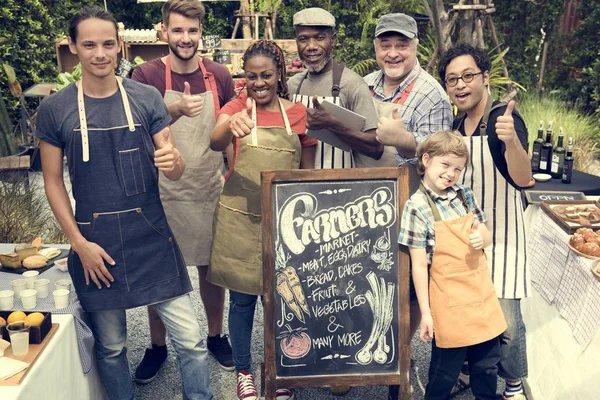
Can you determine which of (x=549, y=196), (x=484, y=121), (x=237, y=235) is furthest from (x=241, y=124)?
(x=549, y=196)

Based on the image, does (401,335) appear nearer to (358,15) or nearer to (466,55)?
(466,55)

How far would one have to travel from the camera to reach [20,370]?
8.88ft

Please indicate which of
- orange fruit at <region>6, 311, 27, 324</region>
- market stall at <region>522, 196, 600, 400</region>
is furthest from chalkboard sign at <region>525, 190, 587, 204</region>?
orange fruit at <region>6, 311, 27, 324</region>

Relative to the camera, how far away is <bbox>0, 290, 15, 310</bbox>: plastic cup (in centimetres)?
331

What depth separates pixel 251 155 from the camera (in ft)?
11.5

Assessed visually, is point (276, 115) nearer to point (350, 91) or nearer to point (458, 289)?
point (350, 91)

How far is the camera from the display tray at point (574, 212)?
3.75 metres

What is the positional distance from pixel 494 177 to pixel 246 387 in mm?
1829

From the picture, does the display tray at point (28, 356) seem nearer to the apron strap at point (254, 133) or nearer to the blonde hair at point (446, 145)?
the apron strap at point (254, 133)

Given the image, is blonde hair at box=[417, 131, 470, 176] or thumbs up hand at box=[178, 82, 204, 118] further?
thumbs up hand at box=[178, 82, 204, 118]

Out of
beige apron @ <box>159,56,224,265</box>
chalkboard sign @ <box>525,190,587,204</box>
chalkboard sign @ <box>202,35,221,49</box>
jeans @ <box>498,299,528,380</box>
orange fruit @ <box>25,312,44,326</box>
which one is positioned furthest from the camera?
chalkboard sign @ <box>202,35,221,49</box>

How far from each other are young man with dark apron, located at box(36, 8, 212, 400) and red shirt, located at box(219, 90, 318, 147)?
387 mm

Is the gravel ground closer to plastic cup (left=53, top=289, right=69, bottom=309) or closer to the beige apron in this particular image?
the beige apron

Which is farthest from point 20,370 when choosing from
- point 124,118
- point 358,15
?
point 358,15
